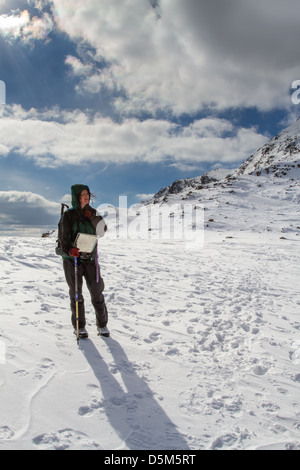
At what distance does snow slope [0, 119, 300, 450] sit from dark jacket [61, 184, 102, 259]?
1.63 m

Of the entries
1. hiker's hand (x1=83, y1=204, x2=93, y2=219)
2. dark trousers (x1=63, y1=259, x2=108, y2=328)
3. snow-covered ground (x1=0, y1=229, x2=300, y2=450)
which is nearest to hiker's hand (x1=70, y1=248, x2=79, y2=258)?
dark trousers (x1=63, y1=259, x2=108, y2=328)

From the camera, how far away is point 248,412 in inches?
119

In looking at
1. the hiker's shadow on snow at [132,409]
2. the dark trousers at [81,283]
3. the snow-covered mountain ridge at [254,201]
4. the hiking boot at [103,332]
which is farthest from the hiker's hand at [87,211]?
the snow-covered mountain ridge at [254,201]

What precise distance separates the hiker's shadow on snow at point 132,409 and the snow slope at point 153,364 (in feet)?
0.04

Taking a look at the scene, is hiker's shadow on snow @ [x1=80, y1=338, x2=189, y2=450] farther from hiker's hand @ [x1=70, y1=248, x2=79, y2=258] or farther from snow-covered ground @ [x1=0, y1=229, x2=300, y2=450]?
hiker's hand @ [x1=70, y1=248, x2=79, y2=258]

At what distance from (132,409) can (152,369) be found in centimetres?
86

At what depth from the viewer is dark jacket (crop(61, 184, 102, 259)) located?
174 inches

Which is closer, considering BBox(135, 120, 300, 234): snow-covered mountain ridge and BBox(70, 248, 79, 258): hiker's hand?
BBox(70, 248, 79, 258): hiker's hand

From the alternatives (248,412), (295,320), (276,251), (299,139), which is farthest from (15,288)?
(299,139)

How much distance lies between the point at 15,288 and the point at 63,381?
398 cm

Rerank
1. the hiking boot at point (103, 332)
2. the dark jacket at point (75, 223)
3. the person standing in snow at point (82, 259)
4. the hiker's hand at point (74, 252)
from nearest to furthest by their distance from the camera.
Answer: the hiker's hand at point (74, 252)
the dark jacket at point (75, 223)
the person standing in snow at point (82, 259)
the hiking boot at point (103, 332)

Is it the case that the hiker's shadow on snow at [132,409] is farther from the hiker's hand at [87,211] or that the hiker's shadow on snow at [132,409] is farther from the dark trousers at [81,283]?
the hiker's hand at [87,211]

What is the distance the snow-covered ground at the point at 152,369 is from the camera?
2.64 metres
